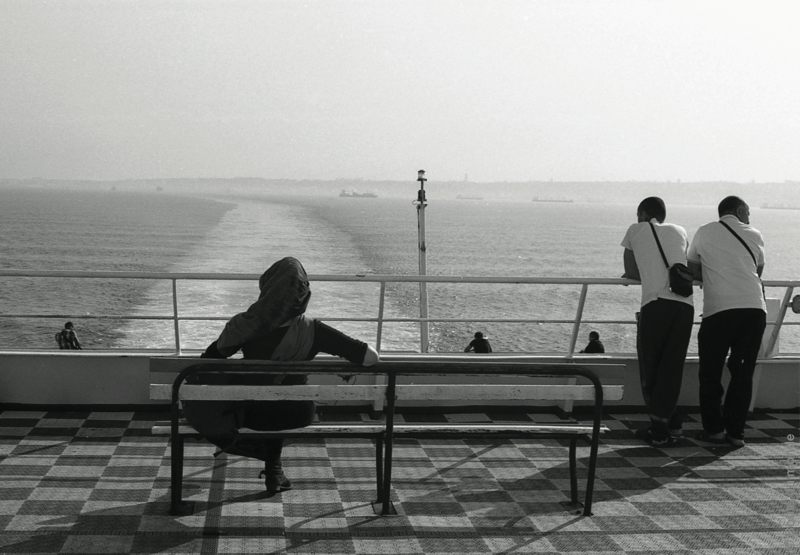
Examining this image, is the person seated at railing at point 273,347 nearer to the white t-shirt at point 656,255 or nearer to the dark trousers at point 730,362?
the white t-shirt at point 656,255

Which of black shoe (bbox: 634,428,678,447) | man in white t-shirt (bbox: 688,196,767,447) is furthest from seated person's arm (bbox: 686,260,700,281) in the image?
black shoe (bbox: 634,428,678,447)

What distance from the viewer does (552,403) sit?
6.43 meters

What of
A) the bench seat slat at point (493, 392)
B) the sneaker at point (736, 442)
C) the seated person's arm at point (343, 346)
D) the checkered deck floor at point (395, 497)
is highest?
the seated person's arm at point (343, 346)

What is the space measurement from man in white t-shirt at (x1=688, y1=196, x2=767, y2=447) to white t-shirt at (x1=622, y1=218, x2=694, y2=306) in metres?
0.24

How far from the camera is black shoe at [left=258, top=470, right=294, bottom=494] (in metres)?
4.38

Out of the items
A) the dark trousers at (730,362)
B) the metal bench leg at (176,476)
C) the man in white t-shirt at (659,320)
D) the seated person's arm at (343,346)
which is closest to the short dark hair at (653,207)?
the man in white t-shirt at (659,320)

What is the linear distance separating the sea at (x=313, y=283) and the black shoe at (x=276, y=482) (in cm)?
159

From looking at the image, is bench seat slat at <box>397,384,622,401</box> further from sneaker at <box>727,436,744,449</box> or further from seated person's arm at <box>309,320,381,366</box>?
sneaker at <box>727,436,744,449</box>

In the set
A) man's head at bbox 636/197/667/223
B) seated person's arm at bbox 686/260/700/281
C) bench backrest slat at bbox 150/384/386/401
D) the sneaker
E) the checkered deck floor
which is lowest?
the sneaker

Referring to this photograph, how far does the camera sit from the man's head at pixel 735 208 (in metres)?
5.79

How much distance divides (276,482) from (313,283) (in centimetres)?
3176

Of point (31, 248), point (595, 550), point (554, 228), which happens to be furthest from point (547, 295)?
point (554, 228)

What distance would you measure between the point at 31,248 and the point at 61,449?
8649cm

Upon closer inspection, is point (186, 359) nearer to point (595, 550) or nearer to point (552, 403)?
point (595, 550)
